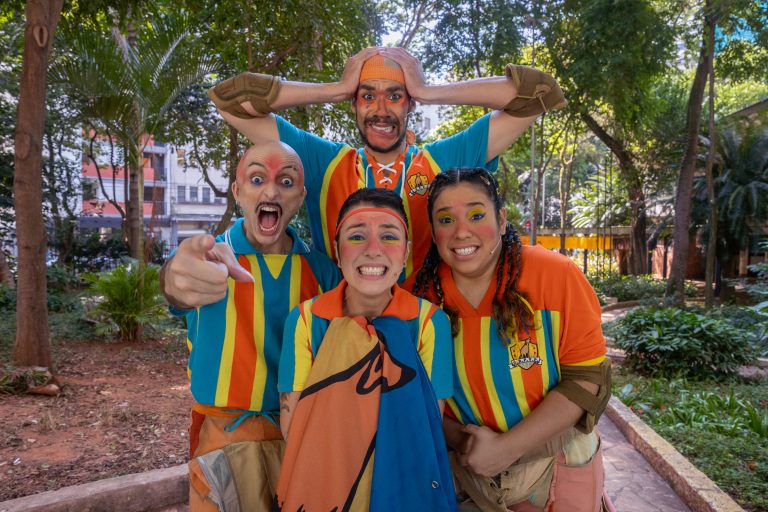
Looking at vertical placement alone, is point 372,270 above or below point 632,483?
above

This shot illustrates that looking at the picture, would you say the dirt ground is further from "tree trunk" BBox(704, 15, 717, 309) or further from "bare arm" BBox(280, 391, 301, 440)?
"tree trunk" BBox(704, 15, 717, 309)

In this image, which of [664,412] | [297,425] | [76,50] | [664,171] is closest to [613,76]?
[664,171]

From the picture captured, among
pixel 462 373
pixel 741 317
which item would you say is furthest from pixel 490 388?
pixel 741 317

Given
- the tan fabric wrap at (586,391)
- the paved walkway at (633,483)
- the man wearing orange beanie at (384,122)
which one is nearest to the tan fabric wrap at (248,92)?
the man wearing orange beanie at (384,122)

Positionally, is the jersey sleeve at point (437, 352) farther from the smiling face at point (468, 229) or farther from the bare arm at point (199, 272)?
the bare arm at point (199, 272)

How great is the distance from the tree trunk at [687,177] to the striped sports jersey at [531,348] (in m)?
10.9

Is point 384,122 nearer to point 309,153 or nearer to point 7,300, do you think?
point 309,153

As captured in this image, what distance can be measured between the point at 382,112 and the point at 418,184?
34cm

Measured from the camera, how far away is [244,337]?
6.36 ft

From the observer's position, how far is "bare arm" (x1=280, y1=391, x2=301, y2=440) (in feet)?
5.69

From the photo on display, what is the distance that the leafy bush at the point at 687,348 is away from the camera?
706 centimetres

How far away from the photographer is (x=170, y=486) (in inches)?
137

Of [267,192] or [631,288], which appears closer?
[267,192]

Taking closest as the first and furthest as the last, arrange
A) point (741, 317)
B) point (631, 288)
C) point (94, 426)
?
point (94, 426)
point (741, 317)
point (631, 288)
